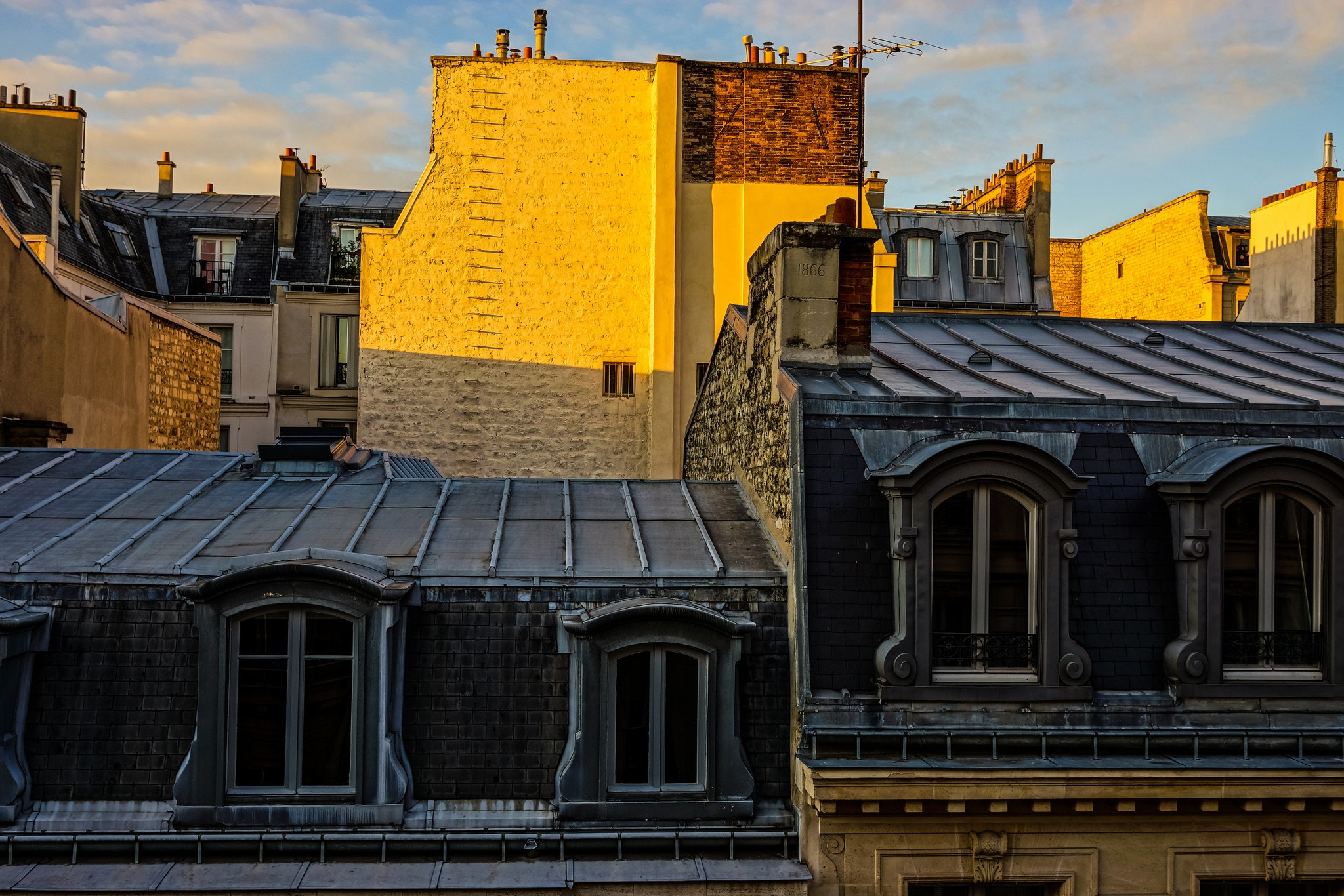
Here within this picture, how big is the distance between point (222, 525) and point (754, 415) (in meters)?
5.11

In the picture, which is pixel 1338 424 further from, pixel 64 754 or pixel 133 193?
pixel 133 193

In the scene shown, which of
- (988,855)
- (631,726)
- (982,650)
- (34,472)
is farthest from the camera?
(34,472)

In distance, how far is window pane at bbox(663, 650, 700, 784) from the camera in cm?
788

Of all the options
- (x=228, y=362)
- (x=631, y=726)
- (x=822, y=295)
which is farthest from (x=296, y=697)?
(x=228, y=362)

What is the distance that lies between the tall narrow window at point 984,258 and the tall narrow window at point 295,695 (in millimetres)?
28371

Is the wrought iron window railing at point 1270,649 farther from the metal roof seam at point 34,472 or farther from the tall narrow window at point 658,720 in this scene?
the metal roof seam at point 34,472

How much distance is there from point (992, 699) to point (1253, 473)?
2689 millimetres

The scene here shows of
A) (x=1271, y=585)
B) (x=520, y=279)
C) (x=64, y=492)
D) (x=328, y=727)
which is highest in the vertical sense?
(x=520, y=279)

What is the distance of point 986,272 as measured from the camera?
32.2 metres

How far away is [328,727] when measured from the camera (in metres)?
7.76

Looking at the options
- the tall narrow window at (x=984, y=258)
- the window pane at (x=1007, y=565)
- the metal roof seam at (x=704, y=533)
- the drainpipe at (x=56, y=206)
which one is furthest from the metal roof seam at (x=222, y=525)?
the tall narrow window at (x=984, y=258)

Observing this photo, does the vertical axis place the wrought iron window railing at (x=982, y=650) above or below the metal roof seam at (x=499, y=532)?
below

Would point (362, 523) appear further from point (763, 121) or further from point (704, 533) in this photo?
point (763, 121)

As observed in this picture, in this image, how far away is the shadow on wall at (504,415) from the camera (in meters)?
21.7
